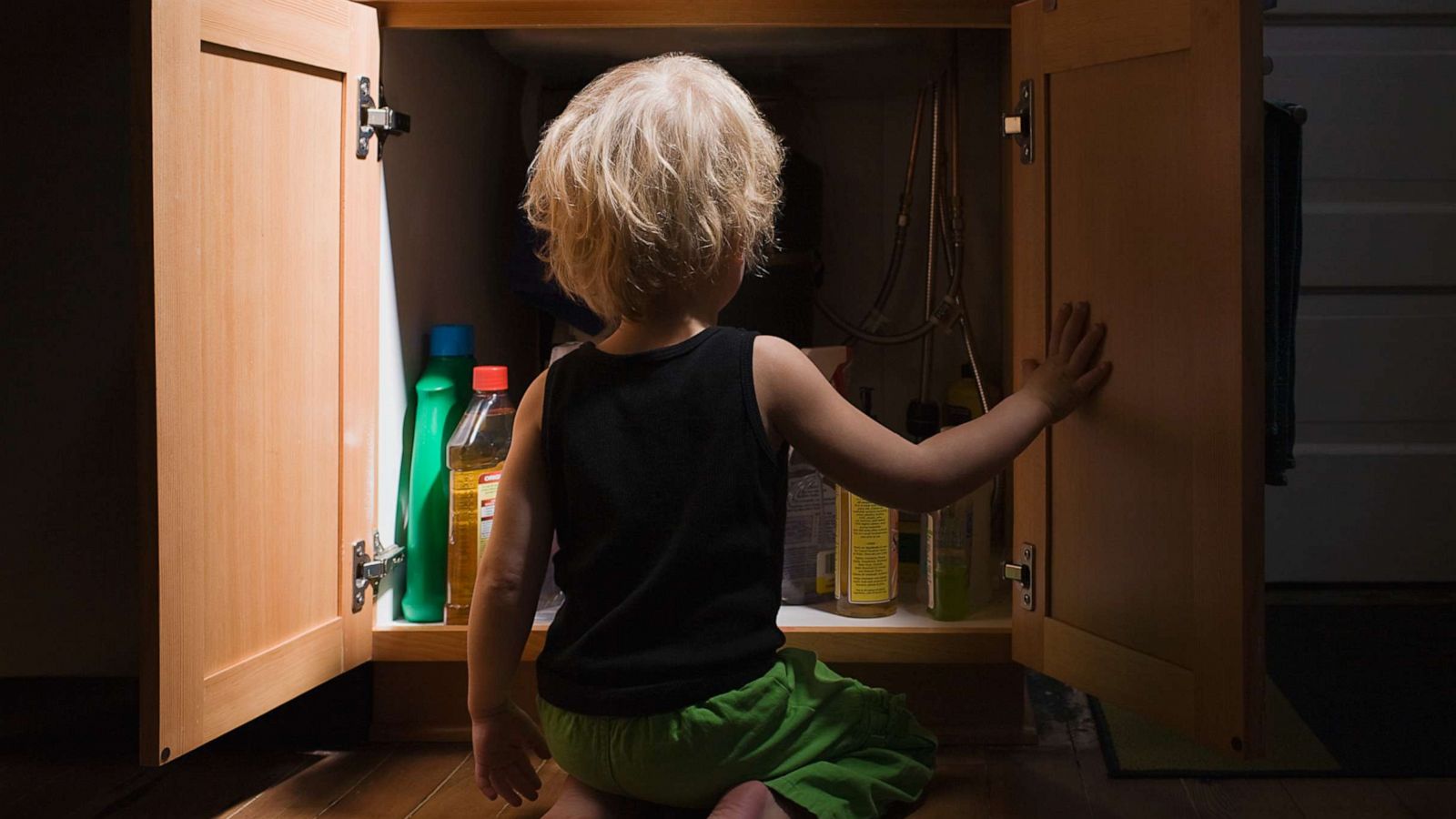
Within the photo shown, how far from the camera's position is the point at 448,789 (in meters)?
1.12

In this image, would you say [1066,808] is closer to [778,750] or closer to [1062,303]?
[778,750]

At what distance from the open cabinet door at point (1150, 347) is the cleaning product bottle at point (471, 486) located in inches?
19.9

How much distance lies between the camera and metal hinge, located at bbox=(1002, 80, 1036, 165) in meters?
1.05

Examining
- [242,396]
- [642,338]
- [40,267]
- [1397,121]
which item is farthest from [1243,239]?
[1397,121]

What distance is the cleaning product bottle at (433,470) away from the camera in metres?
1.23

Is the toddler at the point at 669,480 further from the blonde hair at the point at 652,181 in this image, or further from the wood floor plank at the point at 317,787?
the wood floor plank at the point at 317,787

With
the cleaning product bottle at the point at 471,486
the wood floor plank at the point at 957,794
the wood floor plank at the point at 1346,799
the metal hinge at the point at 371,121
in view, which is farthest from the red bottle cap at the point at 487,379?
the wood floor plank at the point at 1346,799

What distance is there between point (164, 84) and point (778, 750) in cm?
66

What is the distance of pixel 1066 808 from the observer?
3.46ft

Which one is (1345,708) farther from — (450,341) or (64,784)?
(64,784)

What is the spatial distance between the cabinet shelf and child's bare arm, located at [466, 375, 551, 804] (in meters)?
0.20

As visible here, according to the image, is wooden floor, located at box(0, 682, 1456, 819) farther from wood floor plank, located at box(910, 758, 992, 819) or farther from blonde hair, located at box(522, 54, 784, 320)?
blonde hair, located at box(522, 54, 784, 320)

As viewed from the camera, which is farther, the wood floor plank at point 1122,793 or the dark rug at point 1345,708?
the dark rug at point 1345,708

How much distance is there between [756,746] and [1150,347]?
1.39 feet
